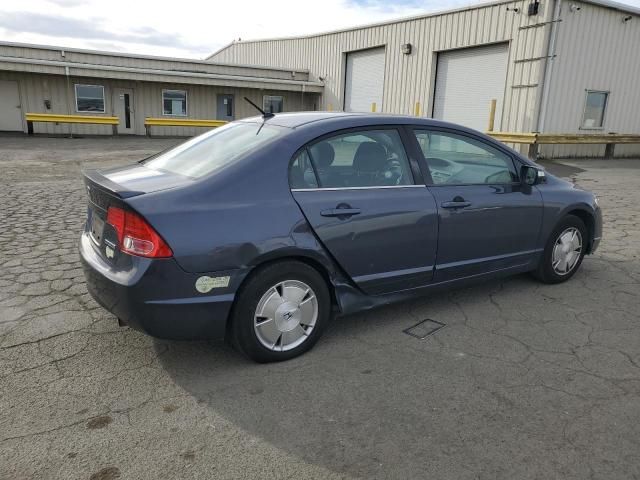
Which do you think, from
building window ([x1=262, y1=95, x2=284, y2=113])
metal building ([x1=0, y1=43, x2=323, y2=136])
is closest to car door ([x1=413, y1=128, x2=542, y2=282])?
metal building ([x1=0, y1=43, x2=323, y2=136])

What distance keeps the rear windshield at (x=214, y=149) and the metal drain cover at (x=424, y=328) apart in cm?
169

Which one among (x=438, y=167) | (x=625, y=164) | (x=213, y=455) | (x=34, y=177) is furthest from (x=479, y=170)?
(x=625, y=164)

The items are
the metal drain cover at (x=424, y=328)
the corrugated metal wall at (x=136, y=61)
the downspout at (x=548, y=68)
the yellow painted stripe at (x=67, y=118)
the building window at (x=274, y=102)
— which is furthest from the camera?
the building window at (x=274, y=102)

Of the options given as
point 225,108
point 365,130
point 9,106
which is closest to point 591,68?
point 365,130

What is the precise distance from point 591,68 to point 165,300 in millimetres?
17963

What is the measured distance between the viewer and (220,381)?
311cm

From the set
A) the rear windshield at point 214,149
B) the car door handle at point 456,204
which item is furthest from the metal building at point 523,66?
the rear windshield at point 214,149

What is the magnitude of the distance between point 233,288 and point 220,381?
56 centimetres

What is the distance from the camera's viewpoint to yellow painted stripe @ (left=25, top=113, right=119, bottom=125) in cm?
2139

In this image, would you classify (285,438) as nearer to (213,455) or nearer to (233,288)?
(213,455)

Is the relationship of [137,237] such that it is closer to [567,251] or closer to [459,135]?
[459,135]

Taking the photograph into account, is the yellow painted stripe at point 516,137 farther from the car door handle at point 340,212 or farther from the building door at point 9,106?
the building door at point 9,106

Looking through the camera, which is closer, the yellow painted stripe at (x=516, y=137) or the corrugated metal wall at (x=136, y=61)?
the yellow painted stripe at (x=516, y=137)

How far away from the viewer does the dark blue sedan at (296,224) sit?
2.92 meters
